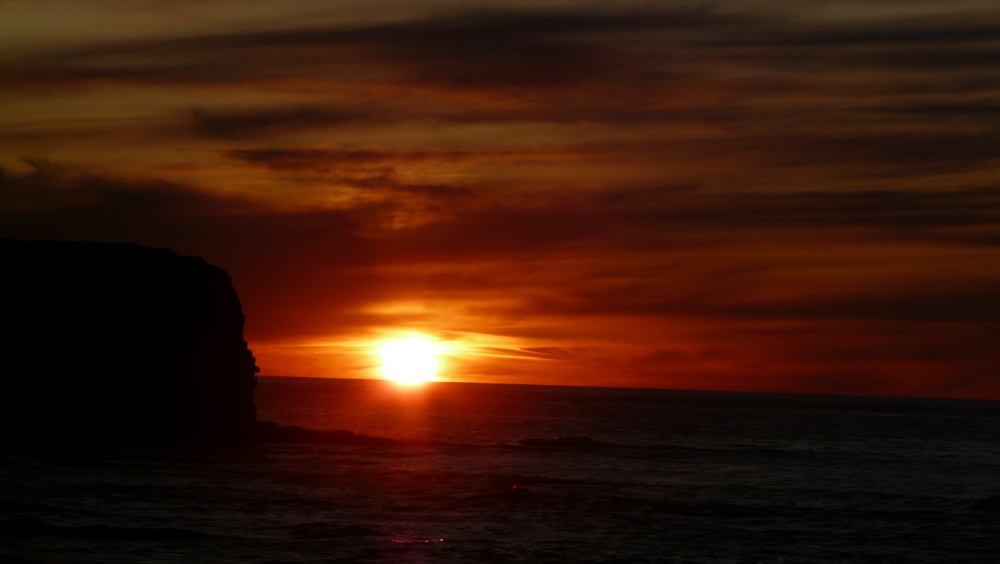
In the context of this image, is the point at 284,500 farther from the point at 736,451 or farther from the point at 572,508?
the point at 736,451

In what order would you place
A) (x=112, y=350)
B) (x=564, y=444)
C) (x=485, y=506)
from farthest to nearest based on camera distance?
(x=564, y=444) → (x=112, y=350) → (x=485, y=506)

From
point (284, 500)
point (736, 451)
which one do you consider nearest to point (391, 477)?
point (284, 500)

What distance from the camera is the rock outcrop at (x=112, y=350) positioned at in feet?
223

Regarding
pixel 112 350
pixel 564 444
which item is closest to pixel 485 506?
pixel 112 350

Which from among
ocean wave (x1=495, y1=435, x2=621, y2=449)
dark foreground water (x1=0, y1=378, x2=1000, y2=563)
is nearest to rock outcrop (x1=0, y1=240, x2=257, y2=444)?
dark foreground water (x1=0, y1=378, x2=1000, y2=563)

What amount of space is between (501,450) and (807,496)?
1101 inches

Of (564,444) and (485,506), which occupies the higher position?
(564,444)

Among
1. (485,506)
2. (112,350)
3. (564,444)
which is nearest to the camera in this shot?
(485,506)

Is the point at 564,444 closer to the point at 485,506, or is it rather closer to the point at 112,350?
the point at 112,350

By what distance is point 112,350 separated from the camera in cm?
6988

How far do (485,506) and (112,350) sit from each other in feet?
118

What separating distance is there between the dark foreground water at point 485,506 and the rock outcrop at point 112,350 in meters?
8.04

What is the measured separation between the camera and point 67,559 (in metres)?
29.9

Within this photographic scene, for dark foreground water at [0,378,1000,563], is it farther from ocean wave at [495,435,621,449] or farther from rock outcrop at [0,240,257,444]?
rock outcrop at [0,240,257,444]
